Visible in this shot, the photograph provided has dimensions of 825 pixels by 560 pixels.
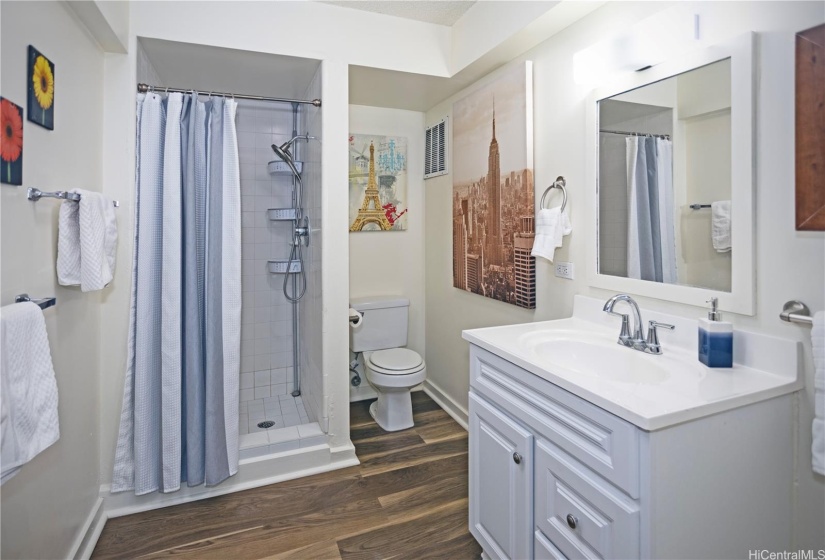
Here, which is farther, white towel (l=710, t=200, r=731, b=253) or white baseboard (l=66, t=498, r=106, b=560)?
white baseboard (l=66, t=498, r=106, b=560)

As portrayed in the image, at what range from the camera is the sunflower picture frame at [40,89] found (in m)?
1.34

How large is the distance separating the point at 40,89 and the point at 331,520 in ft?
6.42

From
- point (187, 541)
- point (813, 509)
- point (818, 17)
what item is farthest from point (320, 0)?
point (813, 509)

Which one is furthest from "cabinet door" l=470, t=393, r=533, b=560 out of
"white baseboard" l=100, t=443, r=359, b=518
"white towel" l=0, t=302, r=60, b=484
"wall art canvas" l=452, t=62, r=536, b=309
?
"white towel" l=0, t=302, r=60, b=484

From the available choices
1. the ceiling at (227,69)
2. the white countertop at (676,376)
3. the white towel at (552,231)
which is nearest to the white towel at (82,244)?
the ceiling at (227,69)

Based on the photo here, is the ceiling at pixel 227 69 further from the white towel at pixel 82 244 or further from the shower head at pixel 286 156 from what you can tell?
the white towel at pixel 82 244

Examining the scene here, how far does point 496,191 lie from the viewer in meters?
2.52

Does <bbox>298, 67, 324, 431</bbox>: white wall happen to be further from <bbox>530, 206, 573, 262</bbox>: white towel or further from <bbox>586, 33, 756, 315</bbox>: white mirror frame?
<bbox>586, 33, 756, 315</bbox>: white mirror frame

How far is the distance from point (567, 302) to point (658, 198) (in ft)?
2.04

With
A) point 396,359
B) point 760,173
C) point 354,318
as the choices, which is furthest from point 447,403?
point 760,173

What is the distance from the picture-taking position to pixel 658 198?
1.64 metres

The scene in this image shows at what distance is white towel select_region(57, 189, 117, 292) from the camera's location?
1543mm

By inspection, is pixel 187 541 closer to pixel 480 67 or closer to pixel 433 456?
pixel 433 456

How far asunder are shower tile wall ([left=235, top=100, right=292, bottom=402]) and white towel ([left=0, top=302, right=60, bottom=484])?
75.7 inches
